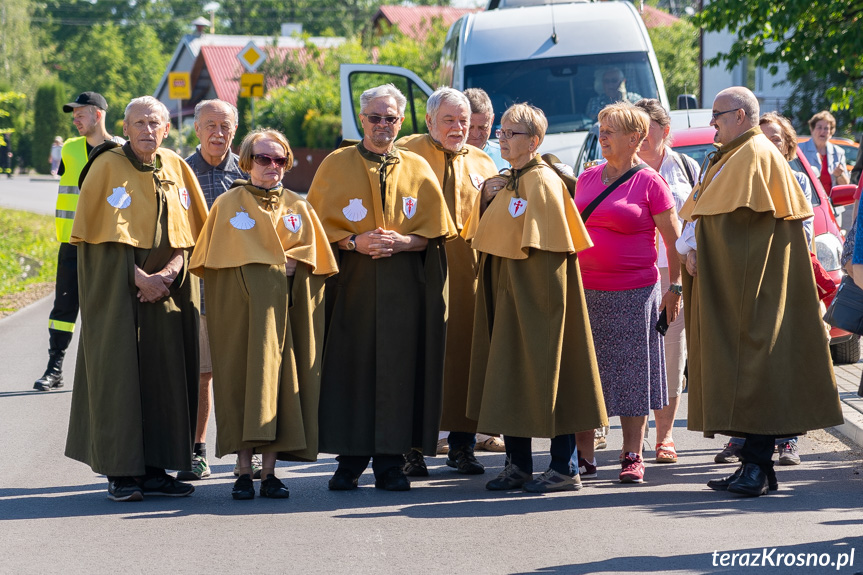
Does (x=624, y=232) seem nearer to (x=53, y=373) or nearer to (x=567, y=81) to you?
(x=53, y=373)

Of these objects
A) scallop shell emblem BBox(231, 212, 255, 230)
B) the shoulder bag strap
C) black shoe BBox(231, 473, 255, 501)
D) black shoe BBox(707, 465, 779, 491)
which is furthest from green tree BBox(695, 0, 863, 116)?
black shoe BBox(231, 473, 255, 501)

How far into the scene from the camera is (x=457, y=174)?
297 inches

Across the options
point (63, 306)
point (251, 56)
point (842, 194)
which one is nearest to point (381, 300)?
point (842, 194)

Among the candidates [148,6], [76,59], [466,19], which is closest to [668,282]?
[466,19]

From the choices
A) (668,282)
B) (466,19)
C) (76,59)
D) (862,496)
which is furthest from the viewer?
(76,59)

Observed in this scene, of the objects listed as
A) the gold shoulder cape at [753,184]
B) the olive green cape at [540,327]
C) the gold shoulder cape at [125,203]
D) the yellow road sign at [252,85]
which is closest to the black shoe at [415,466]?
the olive green cape at [540,327]

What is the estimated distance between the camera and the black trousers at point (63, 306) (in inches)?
411

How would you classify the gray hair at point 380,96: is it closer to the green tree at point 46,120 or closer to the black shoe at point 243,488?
the black shoe at point 243,488

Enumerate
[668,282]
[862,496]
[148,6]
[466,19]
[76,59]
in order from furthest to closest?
[148,6] → [76,59] → [466,19] → [668,282] → [862,496]

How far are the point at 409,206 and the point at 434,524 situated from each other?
1.79 m

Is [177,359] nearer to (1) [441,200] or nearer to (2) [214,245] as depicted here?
(2) [214,245]

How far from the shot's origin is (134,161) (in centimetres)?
686

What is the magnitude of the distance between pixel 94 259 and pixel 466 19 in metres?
9.54

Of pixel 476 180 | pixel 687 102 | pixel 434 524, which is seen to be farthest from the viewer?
pixel 687 102
